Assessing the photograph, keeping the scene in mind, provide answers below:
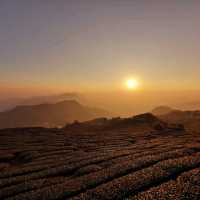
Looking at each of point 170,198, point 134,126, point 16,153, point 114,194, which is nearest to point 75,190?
point 114,194

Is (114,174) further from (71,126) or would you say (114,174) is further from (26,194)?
(71,126)

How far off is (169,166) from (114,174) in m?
6.82

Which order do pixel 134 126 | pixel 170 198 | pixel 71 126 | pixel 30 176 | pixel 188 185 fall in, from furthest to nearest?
pixel 71 126
pixel 134 126
pixel 30 176
pixel 188 185
pixel 170 198

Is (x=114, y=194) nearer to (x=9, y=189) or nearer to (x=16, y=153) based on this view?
(x=9, y=189)

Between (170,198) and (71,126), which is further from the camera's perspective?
(71,126)

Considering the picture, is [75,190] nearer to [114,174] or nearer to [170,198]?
[114,174]

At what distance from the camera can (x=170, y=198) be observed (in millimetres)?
23156

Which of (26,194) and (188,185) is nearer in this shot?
(188,185)

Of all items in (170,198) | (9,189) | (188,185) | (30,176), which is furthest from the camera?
(30,176)

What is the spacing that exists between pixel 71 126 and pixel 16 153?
71520 millimetres

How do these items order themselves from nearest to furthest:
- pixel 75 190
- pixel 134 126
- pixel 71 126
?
pixel 75 190 < pixel 134 126 < pixel 71 126

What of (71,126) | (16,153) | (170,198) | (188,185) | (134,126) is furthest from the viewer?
(71,126)

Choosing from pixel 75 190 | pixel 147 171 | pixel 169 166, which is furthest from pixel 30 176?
pixel 169 166

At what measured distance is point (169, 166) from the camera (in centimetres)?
3406
